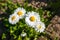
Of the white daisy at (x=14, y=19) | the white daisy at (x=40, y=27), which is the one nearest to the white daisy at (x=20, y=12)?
the white daisy at (x=14, y=19)

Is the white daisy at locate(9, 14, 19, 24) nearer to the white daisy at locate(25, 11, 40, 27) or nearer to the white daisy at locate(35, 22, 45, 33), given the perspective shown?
the white daisy at locate(25, 11, 40, 27)

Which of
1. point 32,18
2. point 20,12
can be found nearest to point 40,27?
point 32,18

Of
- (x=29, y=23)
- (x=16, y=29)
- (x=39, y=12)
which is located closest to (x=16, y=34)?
(x=16, y=29)

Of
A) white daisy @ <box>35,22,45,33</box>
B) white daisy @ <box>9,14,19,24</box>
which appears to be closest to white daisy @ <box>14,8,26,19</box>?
white daisy @ <box>9,14,19,24</box>

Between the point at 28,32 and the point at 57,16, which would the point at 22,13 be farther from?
the point at 57,16

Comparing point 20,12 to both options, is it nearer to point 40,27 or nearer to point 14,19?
point 14,19


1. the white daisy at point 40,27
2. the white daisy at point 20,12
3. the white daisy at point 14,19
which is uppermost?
the white daisy at point 20,12

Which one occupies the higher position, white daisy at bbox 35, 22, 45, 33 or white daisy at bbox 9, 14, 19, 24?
white daisy at bbox 9, 14, 19, 24

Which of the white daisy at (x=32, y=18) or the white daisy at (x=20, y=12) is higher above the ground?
the white daisy at (x=20, y=12)

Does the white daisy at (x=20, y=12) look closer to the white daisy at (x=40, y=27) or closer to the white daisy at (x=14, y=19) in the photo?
Result: the white daisy at (x=14, y=19)
